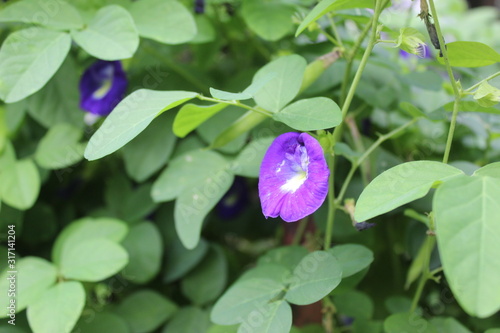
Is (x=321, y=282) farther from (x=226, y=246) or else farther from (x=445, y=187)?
(x=226, y=246)

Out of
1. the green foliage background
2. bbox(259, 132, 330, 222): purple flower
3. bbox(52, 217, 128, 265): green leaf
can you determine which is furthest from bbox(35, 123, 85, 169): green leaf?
bbox(259, 132, 330, 222): purple flower

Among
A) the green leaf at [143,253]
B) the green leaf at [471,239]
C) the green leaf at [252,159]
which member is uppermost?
the green leaf at [471,239]

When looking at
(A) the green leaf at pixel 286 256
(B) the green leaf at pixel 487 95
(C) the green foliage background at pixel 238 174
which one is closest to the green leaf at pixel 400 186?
(C) the green foliage background at pixel 238 174

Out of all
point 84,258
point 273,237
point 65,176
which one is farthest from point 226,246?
point 84,258

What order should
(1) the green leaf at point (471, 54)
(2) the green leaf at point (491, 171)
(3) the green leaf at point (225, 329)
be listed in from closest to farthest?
(2) the green leaf at point (491, 171) < (1) the green leaf at point (471, 54) < (3) the green leaf at point (225, 329)

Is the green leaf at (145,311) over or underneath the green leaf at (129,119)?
underneath

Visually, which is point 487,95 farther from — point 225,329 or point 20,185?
point 20,185

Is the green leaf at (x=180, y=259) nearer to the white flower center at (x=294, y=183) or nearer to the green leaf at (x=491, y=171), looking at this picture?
the white flower center at (x=294, y=183)
